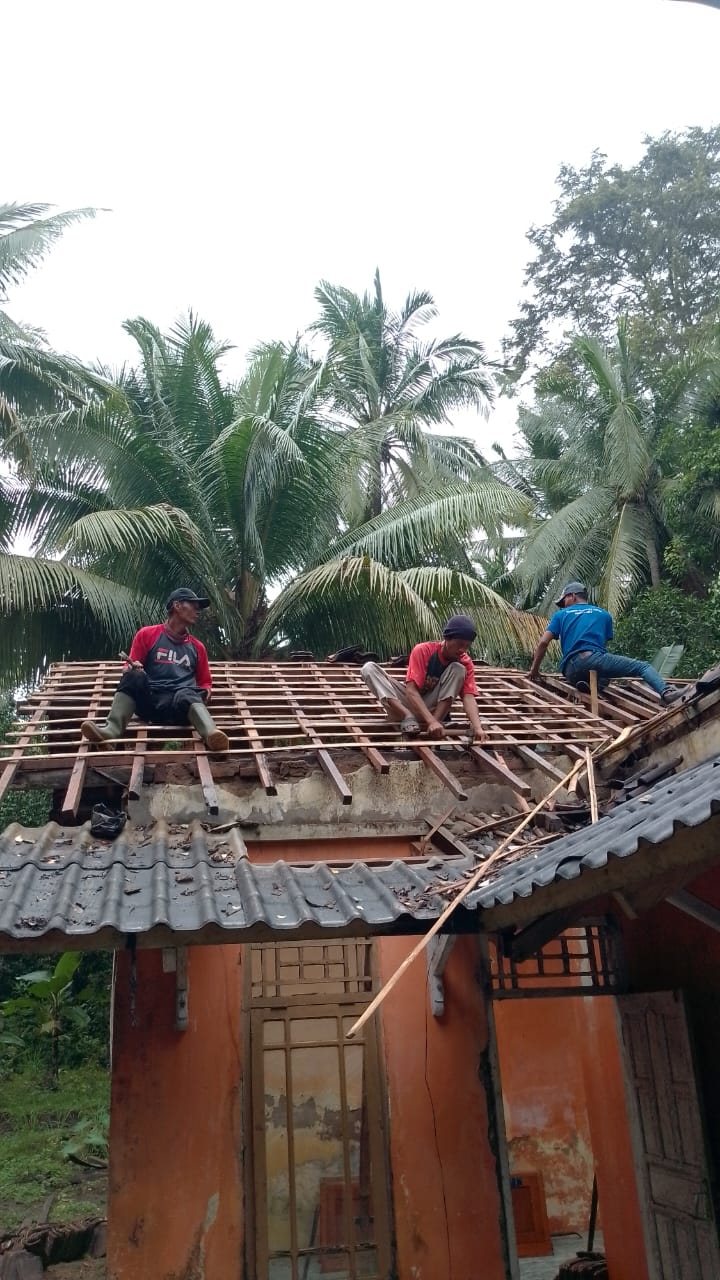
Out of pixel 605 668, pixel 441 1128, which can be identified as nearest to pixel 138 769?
pixel 441 1128

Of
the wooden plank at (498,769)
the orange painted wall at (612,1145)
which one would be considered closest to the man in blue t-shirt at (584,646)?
the wooden plank at (498,769)

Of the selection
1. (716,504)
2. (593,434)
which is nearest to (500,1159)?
(716,504)

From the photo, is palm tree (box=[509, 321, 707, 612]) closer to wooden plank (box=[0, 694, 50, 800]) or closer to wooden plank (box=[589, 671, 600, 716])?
wooden plank (box=[589, 671, 600, 716])

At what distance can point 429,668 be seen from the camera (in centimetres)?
721

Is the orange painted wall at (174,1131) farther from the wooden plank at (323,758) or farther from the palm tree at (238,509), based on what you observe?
the palm tree at (238,509)

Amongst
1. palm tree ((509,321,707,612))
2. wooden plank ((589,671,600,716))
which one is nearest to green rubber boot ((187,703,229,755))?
wooden plank ((589,671,600,716))

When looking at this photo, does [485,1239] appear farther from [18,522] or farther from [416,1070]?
[18,522]

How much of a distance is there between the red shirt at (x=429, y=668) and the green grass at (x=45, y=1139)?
5641 millimetres

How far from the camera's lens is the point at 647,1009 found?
5.16 meters

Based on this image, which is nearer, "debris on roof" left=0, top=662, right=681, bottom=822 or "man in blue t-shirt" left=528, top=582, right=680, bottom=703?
"debris on roof" left=0, top=662, right=681, bottom=822

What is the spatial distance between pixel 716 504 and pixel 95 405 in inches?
386

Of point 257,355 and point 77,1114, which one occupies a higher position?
point 257,355

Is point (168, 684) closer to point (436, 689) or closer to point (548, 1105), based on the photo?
point (436, 689)

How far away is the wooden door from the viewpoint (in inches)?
188
